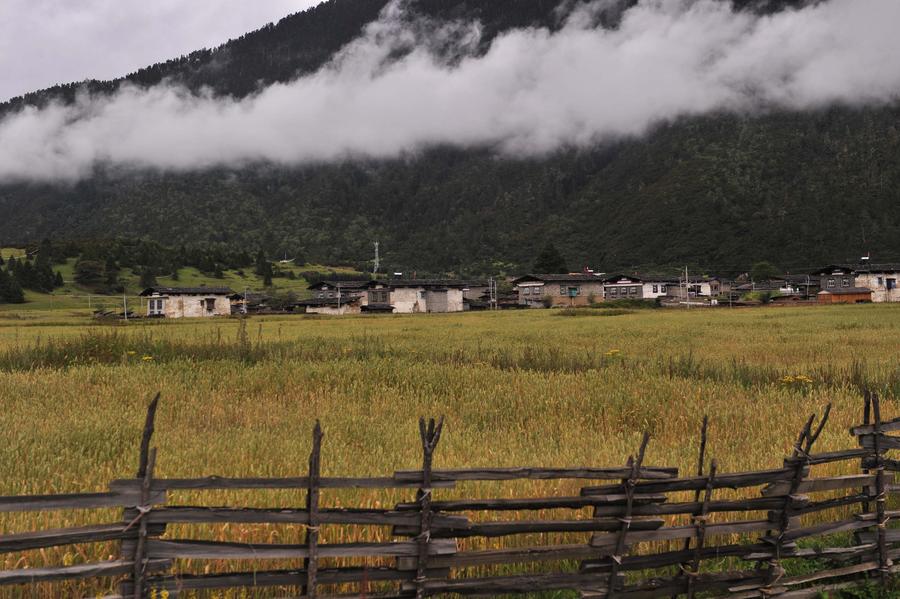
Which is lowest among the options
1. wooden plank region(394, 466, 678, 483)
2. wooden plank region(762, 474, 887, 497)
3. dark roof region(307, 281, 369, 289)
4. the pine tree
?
wooden plank region(762, 474, 887, 497)

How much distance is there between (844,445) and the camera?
778cm

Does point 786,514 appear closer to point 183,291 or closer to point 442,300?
point 442,300

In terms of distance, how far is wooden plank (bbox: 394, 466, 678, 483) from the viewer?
409cm

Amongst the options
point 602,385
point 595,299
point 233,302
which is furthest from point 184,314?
point 602,385

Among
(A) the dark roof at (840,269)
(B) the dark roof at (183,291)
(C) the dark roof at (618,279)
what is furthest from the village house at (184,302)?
(A) the dark roof at (840,269)

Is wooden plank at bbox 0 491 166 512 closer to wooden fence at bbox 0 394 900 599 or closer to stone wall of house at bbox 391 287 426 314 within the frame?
wooden fence at bbox 0 394 900 599

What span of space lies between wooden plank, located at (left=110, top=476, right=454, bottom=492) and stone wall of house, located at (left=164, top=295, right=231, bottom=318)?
8364 cm

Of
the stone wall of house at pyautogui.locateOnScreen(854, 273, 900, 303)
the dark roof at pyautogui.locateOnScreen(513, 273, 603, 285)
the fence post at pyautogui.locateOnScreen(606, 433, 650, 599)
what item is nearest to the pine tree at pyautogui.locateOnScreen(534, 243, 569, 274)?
the dark roof at pyautogui.locateOnScreen(513, 273, 603, 285)

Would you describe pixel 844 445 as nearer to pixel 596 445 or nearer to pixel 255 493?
pixel 596 445

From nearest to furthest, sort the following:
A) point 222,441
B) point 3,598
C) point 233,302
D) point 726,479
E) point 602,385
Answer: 1. point 3,598
2. point 726,479
3. point 222,441
4. point 602,385
5. point 233,302

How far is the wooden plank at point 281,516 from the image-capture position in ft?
12.7

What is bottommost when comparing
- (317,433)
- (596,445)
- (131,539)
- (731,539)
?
(731,539)

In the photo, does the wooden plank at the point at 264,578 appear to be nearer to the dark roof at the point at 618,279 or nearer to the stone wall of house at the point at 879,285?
the dark roof at the point at 618,279

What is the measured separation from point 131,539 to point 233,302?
90.3 m
